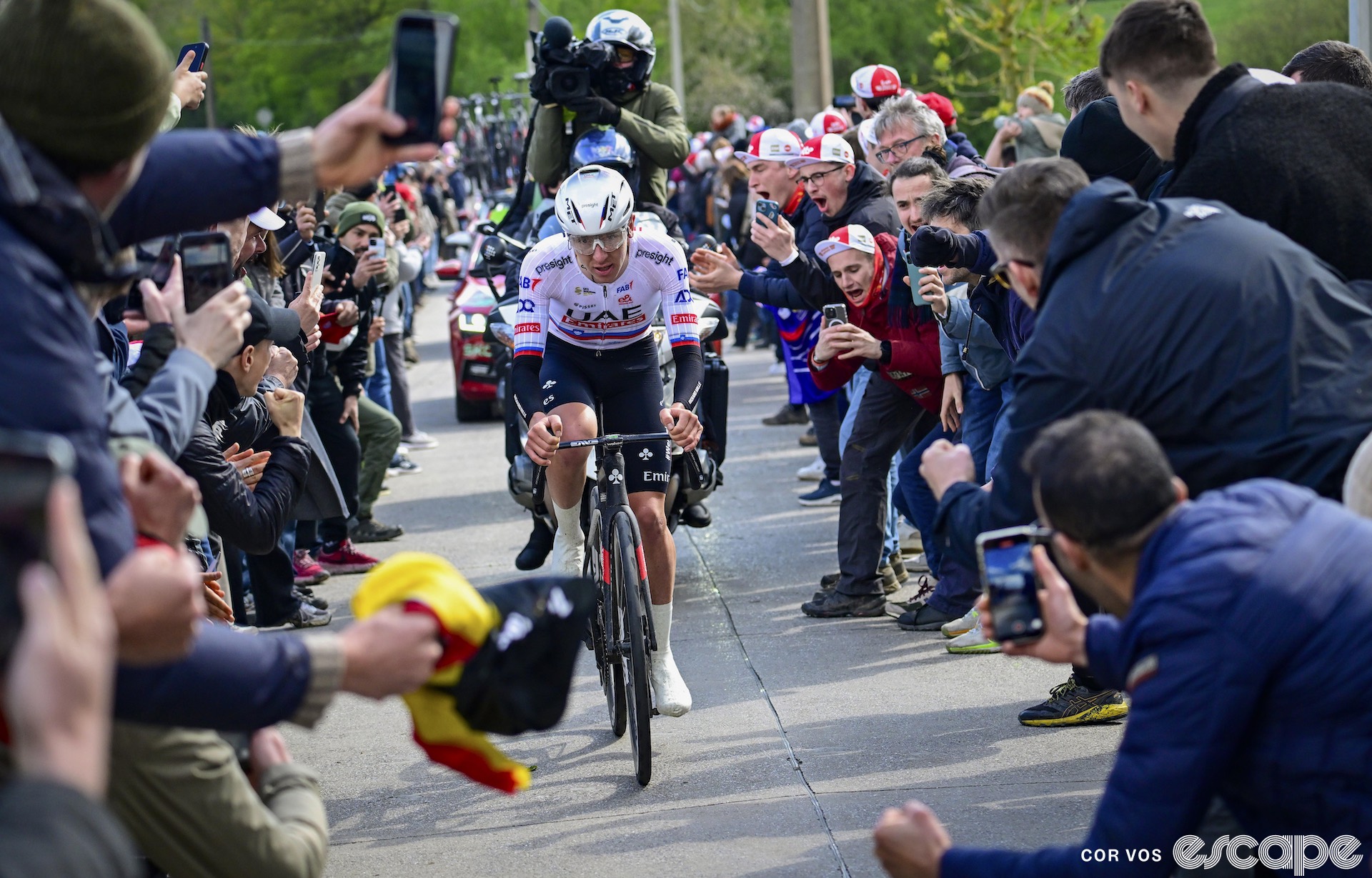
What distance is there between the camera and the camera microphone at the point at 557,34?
8.55 metres

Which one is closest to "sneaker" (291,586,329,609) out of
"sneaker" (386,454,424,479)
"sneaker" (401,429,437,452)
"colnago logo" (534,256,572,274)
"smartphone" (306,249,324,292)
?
"smartphone" (306,249,324,292)

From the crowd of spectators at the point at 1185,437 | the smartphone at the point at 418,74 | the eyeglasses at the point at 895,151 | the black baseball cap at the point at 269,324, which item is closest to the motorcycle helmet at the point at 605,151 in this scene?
the eyeglasses at the point at 895,151

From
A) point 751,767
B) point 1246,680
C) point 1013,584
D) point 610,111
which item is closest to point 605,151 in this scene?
point 610,111

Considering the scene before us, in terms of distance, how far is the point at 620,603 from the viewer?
211 inches

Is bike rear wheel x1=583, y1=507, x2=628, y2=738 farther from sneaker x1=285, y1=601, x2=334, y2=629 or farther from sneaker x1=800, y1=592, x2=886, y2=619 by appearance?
sneaker x1=285, y1=601, x2=334, y2=629

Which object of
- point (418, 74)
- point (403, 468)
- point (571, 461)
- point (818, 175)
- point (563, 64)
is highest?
point (418, 74)

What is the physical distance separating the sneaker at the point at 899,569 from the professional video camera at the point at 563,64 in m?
3.19

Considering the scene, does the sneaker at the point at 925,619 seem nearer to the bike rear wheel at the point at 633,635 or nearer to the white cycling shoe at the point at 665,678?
the white cycling shoe at the point at 665,678

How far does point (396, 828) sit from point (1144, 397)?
2.98 metres

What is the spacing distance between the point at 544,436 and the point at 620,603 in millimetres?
666

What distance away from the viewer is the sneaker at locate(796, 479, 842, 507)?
32.7 ft

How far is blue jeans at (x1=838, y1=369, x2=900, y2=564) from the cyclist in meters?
1.62

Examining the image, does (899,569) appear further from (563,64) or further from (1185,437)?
(1185,437)

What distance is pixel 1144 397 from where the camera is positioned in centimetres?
325
